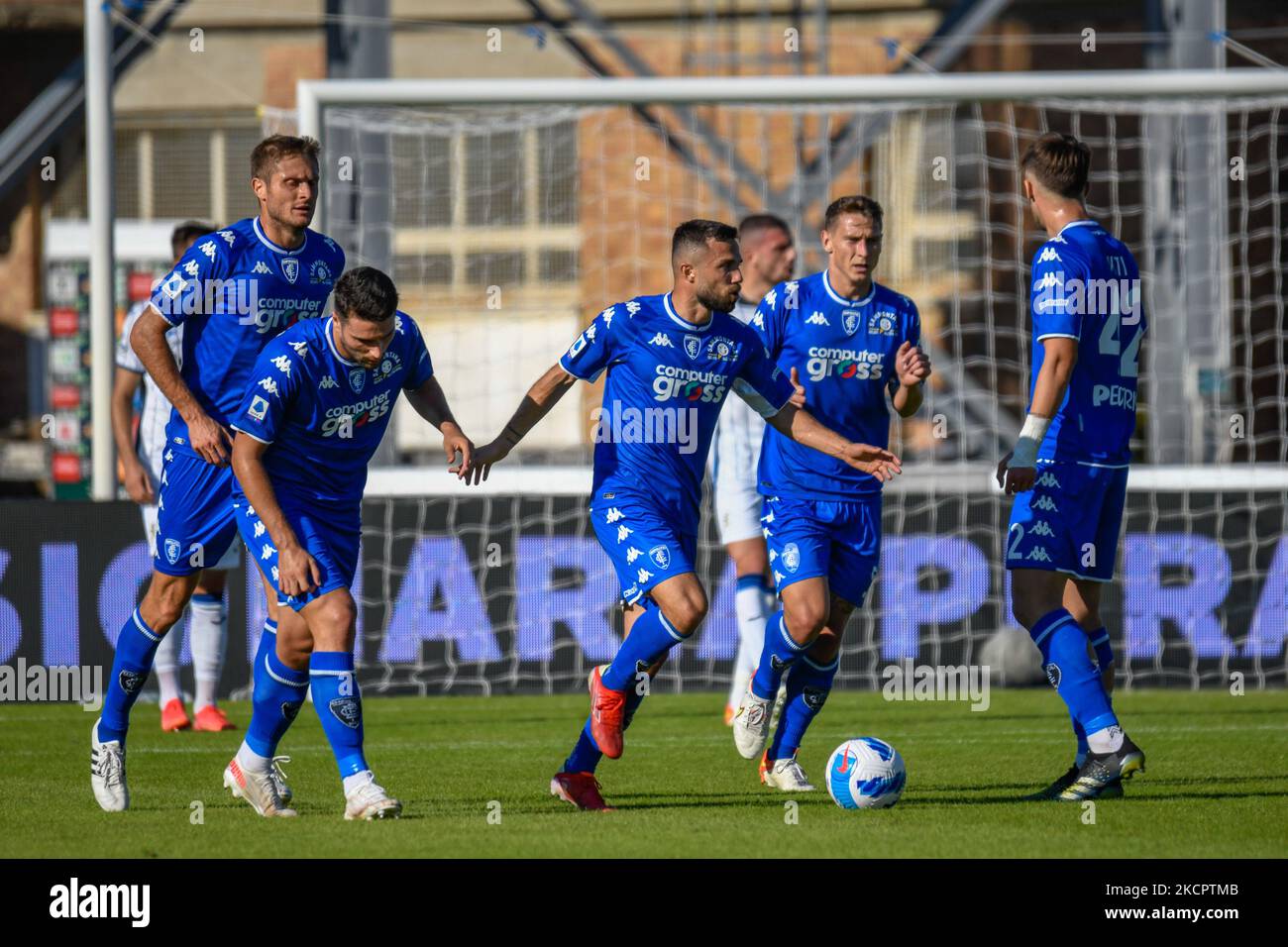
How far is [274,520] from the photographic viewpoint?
598 centimetres

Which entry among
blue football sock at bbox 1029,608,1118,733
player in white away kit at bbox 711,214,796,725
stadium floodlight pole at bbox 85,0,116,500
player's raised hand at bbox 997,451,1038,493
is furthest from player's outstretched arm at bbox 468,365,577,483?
stadium floodlight pole at bbox 85,0,116,500

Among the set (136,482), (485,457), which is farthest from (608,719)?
(136,482)

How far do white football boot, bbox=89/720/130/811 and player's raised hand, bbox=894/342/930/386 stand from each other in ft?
10.8

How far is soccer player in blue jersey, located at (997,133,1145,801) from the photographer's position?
649 centimetres

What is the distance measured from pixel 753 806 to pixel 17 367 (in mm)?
18983

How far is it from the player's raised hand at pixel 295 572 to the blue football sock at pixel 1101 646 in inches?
121

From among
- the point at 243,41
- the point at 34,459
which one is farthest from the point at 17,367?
the point at 243,41

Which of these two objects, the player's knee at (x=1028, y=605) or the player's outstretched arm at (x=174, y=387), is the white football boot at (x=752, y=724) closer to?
the player's knee at (x=1028, y=605)

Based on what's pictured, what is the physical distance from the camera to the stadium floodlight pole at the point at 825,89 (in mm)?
10500

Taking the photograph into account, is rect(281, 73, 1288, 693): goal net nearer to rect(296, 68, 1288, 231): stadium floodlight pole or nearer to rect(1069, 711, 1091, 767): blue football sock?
rect(296, 68, 1288, 231): stadium floodlight pole

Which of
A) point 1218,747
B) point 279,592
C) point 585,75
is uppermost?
point 585,75

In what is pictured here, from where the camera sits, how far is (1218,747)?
845cm

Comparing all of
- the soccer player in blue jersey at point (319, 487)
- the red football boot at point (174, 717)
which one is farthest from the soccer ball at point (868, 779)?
the red football boot at point (174, 717)
